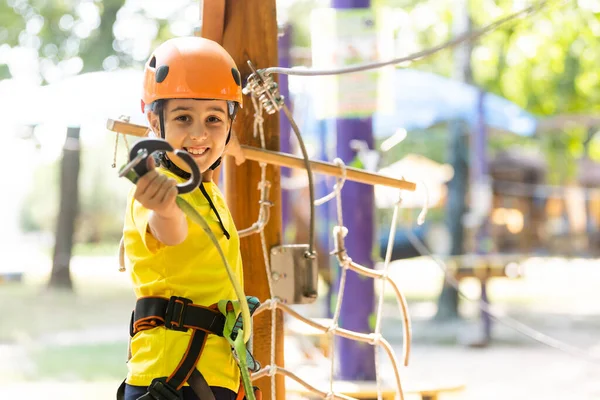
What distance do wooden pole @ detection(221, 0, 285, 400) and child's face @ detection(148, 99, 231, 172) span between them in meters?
0.67

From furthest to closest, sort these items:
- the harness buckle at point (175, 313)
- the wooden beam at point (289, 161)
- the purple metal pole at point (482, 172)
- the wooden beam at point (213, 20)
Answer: the purple metal pole at point (482, 172)
the wooden beam at point (213, 20)
the wooden beam at point (289, 161)
the harness buckle at point (175, 313)

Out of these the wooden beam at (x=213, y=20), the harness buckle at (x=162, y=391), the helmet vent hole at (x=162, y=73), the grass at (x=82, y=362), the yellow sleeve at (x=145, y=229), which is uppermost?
the wooden beam at (x=213, y=20)

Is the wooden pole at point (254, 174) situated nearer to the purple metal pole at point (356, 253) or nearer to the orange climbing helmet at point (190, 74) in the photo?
the orange climbing helmet at point (190, 74)

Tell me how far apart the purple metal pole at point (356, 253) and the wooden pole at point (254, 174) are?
6.78ft

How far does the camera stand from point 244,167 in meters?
3.19

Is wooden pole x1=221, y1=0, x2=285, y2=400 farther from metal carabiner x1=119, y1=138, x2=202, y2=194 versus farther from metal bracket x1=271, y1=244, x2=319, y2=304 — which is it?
metal carabiner x1=119, y1=138, x2=202, y2=194

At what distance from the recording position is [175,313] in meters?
2.35

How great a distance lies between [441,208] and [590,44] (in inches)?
495

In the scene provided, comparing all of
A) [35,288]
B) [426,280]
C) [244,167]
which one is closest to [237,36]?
[244,167]

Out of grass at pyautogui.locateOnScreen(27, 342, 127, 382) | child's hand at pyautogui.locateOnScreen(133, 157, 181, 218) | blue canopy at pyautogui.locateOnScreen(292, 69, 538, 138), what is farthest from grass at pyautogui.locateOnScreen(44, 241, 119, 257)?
child's hand at pyautogui.locateOnScreen(133, 157, 181, 218)

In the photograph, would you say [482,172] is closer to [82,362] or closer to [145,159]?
[82,362]

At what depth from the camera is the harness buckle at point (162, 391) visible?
7.62 ft

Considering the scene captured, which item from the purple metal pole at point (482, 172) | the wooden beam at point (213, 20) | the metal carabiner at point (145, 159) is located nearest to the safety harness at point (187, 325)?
the metal carabiner at point (145, 159)

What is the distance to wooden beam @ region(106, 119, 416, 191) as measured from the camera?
9.62 ft
